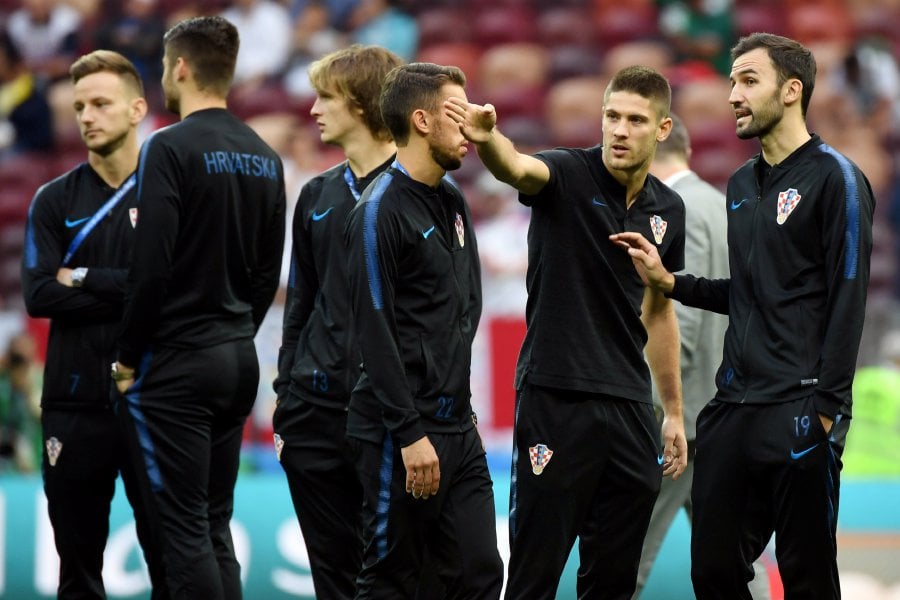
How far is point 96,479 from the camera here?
5.17 m

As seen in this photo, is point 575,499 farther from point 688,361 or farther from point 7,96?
point 7,96

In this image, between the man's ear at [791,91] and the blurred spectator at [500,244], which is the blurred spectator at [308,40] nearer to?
the blurred spectator at [500,244]

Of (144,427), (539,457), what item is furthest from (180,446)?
(539,457)

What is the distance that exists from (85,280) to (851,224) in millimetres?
2831

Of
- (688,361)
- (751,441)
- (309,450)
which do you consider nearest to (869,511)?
(688,361)

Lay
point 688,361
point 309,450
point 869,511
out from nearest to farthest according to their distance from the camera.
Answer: point 309,450 → point 688,361 → point 869,511

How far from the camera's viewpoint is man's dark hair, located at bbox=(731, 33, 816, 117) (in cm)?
442

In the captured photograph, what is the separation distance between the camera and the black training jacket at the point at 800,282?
13.6ft

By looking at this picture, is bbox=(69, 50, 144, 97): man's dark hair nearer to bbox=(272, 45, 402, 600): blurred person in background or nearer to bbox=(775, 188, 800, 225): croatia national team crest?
bbox=(272, 45, 402, 600): blurred person in background

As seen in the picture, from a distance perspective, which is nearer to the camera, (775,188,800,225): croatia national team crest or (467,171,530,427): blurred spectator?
(775,188,800,225): croatia national team crest

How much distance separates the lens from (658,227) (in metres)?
4.54

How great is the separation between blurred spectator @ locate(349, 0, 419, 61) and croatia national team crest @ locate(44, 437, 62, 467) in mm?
7539

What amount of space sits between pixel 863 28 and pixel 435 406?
899cm

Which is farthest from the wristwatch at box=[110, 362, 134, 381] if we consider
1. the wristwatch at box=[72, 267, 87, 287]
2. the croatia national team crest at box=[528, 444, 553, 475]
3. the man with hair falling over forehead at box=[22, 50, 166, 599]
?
the croatia national team crest at box=[528, 444, 553, 475]
